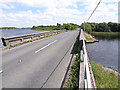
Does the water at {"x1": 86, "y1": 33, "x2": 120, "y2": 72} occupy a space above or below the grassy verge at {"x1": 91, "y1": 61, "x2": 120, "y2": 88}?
below

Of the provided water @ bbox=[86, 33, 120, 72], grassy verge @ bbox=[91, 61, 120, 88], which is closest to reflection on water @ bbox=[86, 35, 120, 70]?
water @ bbox=[86, 33, 120, 72]

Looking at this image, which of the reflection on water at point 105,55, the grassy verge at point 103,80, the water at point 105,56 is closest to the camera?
the grassy verge at point 103,80

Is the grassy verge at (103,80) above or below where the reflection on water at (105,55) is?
above

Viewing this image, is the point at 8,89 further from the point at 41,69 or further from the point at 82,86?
the point at 82,86

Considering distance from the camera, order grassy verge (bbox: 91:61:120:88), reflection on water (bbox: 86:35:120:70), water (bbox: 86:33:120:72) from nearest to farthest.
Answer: grassy verge (bbox: 91:61:120:88) < water (bbox: 86:33:120:72) < reflection on water (bbox: 86:35:120:70)

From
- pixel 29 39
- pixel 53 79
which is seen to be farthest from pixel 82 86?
pixel 29 39

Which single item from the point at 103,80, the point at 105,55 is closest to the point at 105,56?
the point at 105,55

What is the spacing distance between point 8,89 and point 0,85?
525 millimetres

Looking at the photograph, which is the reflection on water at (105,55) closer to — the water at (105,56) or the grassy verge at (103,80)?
the water at (105,56)

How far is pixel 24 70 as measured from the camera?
4750mm

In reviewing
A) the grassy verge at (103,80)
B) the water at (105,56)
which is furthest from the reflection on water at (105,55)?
the grassy verge at (103,80)

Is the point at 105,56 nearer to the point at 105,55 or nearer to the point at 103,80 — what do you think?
the point at 105,55

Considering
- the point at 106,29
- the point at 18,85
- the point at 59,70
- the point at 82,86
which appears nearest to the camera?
the point at 82,86

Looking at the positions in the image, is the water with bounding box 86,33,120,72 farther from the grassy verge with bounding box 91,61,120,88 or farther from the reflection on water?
the grassy verge with bounding box 91,61,120,88
